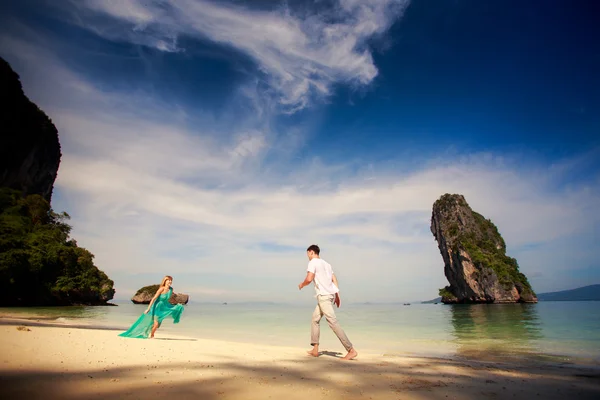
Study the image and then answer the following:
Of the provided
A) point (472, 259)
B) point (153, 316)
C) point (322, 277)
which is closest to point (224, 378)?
point (322, 277)

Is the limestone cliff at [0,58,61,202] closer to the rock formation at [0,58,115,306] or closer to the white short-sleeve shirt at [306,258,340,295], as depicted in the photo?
the rock formation at [0,58,115,306]

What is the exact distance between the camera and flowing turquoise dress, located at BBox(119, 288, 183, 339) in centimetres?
815

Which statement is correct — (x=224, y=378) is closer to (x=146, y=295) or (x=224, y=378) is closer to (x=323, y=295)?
(x=323, y=295)

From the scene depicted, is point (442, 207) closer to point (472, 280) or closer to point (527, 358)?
point (472, 280)

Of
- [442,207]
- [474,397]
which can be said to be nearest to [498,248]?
[442,207]

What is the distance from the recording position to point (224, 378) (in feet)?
12.8

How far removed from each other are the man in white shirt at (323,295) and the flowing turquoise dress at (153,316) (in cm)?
444

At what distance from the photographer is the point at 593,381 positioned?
4988 mm

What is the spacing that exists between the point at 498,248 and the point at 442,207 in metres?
21.1

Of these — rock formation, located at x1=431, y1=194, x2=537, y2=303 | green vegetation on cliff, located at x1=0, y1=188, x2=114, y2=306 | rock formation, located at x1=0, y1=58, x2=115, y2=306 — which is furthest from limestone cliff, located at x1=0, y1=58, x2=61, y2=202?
rock formation, located at x1=431, y1=194, x2=537, y2=303

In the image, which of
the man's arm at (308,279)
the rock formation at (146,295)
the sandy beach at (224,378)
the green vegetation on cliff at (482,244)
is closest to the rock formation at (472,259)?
the green vegetation on cliff at (482,244)

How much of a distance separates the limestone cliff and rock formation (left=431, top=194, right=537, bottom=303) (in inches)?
4000

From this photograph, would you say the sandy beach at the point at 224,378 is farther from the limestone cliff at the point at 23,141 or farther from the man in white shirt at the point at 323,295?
the limestone cliff at the point at 23,141

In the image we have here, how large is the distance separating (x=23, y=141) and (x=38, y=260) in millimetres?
30840
